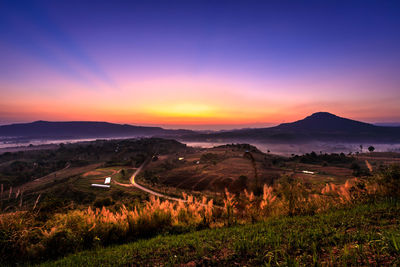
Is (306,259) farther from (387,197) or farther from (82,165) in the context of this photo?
(82,165)

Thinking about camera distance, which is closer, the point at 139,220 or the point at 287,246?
the point at 287,246

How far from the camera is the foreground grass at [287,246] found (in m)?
2.74

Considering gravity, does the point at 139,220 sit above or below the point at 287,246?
below

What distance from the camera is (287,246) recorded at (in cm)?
336

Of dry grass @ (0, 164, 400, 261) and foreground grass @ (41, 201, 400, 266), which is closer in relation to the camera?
foreground grass @ (41, 201, 400, 266)

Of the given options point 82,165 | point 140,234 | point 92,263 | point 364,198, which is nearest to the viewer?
point 92,263

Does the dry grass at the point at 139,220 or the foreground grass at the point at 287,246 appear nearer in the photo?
the foreground grass at the point at 287,246

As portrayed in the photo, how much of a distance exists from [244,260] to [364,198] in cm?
575

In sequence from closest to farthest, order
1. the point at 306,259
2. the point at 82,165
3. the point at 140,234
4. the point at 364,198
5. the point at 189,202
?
the point at 306,259 → the point at 140,234 → the point at 364,198 → the point at 189,202 → the point at 82,165

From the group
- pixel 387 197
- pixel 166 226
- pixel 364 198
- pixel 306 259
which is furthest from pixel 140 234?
pixel 387 197

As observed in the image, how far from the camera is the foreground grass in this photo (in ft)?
9.00

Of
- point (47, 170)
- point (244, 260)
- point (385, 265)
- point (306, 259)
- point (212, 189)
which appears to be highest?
point (385, 265)

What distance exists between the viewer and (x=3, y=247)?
4547mm

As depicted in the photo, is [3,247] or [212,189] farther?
[212,189]
